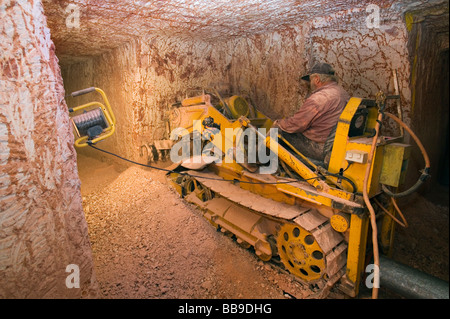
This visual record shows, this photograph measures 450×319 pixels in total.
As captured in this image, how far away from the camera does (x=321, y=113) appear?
126 inches

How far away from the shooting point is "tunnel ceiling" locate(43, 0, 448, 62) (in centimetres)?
341

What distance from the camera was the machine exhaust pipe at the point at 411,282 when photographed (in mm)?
2684

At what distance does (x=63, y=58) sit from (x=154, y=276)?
6490 mm

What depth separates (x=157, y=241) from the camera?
349 cm

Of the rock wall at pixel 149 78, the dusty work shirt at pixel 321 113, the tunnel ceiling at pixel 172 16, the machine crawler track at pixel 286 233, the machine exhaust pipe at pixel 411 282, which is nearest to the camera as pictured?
the machine exhaust pipe at pixel 411 282

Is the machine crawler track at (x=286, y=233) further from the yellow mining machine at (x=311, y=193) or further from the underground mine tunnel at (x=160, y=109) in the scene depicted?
the underground mine tunnel at (x=160, y=109)

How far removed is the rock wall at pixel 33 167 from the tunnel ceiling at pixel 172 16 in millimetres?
1820

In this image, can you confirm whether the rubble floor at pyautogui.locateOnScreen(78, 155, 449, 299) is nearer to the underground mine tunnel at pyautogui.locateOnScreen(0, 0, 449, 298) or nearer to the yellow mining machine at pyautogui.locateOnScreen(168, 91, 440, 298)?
the underground mine tunnel at pyautogui.locateOnScreen(0, 0, 449, 298)

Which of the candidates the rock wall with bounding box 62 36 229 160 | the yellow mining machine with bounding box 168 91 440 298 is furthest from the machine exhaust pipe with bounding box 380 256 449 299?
the rock wall with bounding box 62 36 229 160

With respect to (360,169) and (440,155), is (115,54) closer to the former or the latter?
(360,169)

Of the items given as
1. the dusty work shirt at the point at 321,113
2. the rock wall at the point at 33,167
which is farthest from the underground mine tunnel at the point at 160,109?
the dusty work shirt at the point at 321,113

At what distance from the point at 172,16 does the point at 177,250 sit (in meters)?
3.75

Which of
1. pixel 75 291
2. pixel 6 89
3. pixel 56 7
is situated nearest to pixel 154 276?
pixel 75 291

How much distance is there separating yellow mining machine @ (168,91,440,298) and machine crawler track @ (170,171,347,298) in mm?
13
